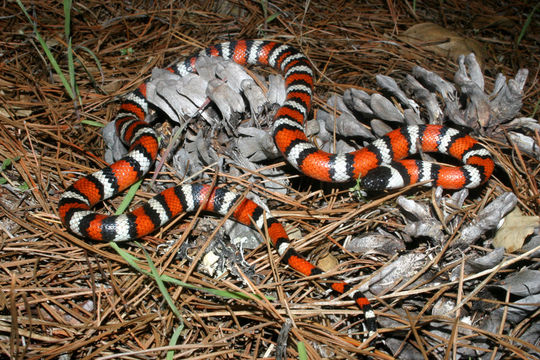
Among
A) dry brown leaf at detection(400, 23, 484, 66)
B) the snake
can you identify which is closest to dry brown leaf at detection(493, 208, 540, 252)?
the snake

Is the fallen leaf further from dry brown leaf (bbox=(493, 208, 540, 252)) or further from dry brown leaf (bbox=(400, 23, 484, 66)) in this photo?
dry brown leaf (bbox=(400, 23, 484, 66))

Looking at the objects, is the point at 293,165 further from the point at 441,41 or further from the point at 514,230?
the point at 441,41

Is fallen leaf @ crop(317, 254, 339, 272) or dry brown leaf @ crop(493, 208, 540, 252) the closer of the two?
dry brown leaf @ crop(493, 208, 540, 252)

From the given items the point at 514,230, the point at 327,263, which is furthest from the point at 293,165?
the point at 514,230

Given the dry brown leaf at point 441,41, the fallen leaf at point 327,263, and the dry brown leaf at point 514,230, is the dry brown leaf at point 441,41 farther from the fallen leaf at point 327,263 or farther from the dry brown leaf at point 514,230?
the fallen leaf at point 327,263

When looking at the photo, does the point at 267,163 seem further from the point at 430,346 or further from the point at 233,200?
the point at 430,346

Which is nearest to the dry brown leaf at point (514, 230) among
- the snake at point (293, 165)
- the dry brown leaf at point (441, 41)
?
the snake at point (293, 165)

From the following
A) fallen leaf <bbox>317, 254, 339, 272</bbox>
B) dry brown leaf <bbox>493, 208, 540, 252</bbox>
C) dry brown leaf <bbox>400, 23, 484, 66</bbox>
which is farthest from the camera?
dry brown leaf <bbox>400, 23, 484, 66</bbox>

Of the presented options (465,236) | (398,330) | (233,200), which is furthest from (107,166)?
(465,236)
